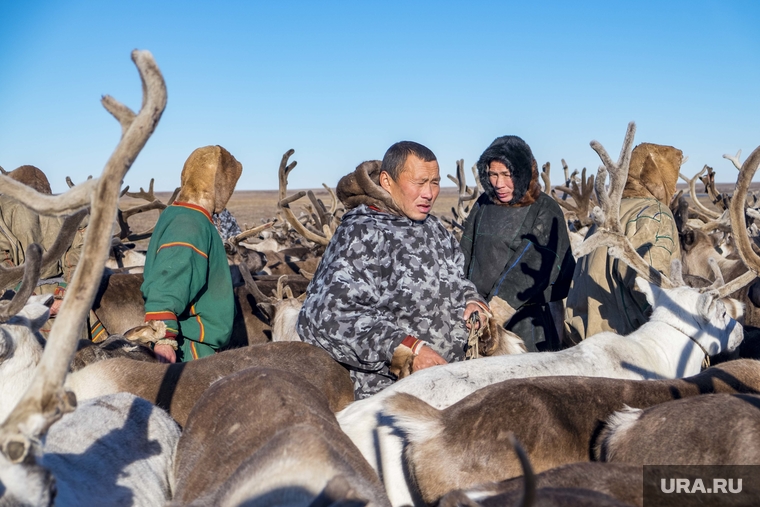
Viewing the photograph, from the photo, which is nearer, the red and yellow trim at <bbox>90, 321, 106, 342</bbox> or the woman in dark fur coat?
the woman in dark fur coat

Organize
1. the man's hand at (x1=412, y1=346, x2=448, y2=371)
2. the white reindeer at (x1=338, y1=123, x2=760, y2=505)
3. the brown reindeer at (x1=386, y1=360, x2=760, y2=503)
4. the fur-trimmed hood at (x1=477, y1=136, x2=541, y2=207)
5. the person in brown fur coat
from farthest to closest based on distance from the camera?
the person in brown fur coat
the fur-trimmed hood at (x1=477, y1=136, x2=541, y2=207)
the man's hand at (x1=412, y1=346, x2=448, y2=371)
the white reindeer at (x1=338, y1=123, x2=760, y2=505)
the brown reindeer at (x1=386, y1=360, x2=760, y2=503)

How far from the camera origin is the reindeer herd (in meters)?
1.75

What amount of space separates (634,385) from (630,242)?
2059 millimetres

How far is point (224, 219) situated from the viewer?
13203 millimetres

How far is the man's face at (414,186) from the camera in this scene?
3.72m

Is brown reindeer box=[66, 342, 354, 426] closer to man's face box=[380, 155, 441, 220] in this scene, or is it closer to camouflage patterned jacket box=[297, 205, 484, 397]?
camouflage patterned jacket box=[297, 205, 484, 397]

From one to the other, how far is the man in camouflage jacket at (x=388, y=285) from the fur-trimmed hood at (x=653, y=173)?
7.93ft

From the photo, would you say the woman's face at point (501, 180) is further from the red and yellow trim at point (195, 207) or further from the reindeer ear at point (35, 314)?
the reindeer ear at point (35, 314)

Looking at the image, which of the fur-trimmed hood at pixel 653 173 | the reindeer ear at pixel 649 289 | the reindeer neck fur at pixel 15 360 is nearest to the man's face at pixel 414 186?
the reindeer ear at pixel 649 289

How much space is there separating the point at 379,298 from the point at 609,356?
4.50 feet

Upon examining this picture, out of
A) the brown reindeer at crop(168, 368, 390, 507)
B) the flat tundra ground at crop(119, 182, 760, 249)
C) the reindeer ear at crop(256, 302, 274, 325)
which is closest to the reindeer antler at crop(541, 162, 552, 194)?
the flat tundra ground at crop(119, 182, 760, 249)

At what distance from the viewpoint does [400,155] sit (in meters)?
3.75

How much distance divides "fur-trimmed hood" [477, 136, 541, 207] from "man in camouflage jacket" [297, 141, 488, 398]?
119cm

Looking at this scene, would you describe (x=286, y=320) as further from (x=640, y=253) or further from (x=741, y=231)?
(x=741, y=231)
